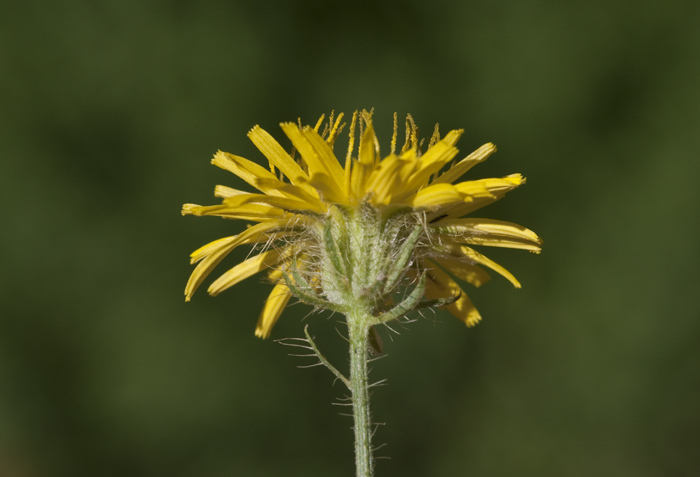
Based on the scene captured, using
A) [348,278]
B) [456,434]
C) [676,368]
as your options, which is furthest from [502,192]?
[676,368]

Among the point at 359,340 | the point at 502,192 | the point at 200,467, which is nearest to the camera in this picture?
the point at 359,340

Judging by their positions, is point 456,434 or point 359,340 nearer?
point 359,340

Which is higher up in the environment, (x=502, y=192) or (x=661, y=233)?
(x=661, y=233)

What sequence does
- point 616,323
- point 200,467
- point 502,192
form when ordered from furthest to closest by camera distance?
point 616,323 → point 200,467 → point 502,192

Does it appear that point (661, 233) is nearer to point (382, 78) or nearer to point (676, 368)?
point (676, 368)

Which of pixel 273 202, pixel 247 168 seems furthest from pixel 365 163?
pixel 247 168

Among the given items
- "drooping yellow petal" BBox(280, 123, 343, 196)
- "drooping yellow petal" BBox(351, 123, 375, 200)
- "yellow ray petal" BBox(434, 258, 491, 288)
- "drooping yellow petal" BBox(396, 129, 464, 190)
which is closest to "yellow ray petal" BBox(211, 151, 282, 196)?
"drooping yellow petal" BBox(280, 123, 343, 196)

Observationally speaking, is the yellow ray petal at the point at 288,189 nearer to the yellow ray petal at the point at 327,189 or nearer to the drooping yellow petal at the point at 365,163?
the yellow ray petal at the point at 327,189

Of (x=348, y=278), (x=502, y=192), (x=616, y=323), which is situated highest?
(x=616, y=323)
